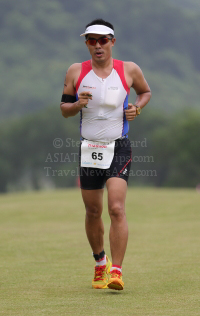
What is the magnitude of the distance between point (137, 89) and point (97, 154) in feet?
3.37

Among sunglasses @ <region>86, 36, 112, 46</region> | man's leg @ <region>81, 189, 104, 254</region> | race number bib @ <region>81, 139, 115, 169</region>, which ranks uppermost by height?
sunglasses @ <region>86, 36, 112, 46</region>

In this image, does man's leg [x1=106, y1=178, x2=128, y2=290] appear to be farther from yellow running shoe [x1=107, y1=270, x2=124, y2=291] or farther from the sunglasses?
the sunglasses

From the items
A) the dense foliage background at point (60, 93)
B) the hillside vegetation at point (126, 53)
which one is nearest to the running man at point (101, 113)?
the dense foliage background at point (60, 93)

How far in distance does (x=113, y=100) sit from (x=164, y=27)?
19500 centimetres

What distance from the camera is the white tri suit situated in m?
6.75

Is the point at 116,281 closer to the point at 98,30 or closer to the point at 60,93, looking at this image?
the point at 98,30

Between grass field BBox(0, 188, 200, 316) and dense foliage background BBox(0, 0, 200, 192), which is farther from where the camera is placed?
dense foliage background BBox(0, 0, 200, 192)

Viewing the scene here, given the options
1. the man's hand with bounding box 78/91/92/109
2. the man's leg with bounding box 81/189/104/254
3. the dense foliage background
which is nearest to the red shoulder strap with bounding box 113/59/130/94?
the man's hand with bounding box 78/91/92/109

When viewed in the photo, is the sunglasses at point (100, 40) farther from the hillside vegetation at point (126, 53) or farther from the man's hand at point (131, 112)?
the hillside vegetation at point (126, 53)

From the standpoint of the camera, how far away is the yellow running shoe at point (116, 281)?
6.04 meters

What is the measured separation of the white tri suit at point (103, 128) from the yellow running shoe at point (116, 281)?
1.12 m

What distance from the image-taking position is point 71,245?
1193cm

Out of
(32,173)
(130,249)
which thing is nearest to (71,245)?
(130,249)

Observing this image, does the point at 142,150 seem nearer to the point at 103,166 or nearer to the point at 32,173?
the point at 32,173
